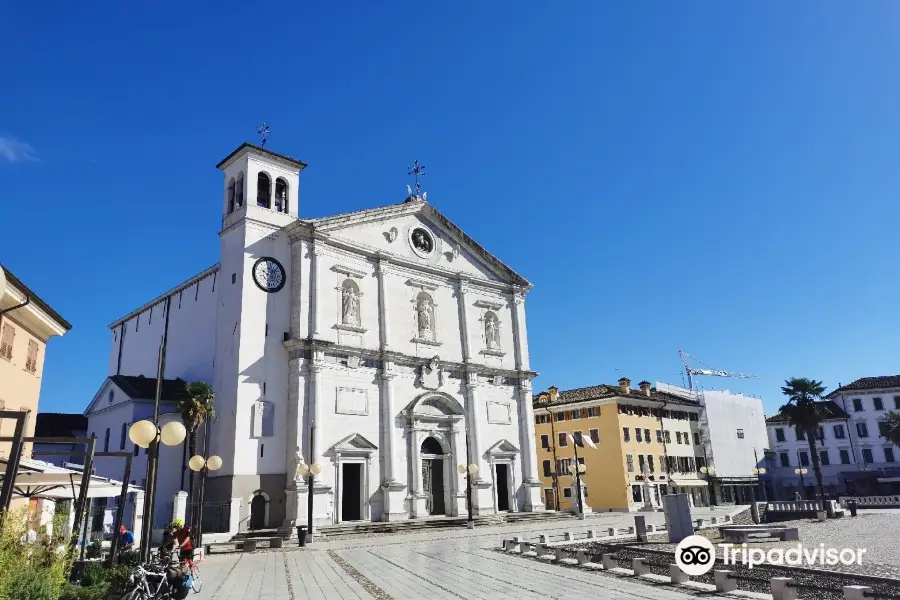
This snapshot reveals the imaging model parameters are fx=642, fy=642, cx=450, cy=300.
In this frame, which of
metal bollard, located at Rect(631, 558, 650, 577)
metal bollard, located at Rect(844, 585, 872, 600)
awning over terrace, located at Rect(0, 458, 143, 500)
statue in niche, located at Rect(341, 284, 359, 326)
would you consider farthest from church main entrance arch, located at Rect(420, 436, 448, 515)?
metal bollard, located at Rect(844, 585, 872, 600)

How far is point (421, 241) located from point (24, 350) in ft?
83.0

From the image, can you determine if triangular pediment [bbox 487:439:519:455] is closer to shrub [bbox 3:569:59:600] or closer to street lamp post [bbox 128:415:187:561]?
street lamp post [bbox 128:415:187:561]

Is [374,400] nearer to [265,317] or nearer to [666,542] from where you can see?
[265,317]

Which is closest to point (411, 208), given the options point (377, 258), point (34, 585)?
point (377, 258)

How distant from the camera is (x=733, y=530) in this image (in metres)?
A: 22.2

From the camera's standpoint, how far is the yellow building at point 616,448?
5075 cm

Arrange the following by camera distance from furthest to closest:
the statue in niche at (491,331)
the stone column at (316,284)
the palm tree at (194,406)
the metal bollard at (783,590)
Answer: the statue in niche at (491,331) → the stone column at (316,284) → the palm tree at (194,406) → the metal bollard at (783,590)

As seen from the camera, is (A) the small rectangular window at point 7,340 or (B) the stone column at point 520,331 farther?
(B) the stone column at point 520,331

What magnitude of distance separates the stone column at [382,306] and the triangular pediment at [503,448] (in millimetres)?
9374

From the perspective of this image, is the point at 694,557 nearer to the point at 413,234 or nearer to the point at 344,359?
the point at 344,359

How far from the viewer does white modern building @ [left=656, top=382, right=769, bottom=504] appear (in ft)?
203

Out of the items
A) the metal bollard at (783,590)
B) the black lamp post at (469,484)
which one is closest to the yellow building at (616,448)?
the black lamp post at (469,484)

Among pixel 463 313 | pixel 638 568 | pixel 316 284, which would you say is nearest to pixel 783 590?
pixel 638 568

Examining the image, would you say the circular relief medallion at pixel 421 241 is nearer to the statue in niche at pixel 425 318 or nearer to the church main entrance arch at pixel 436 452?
the statue in niche at pixel 425 318
